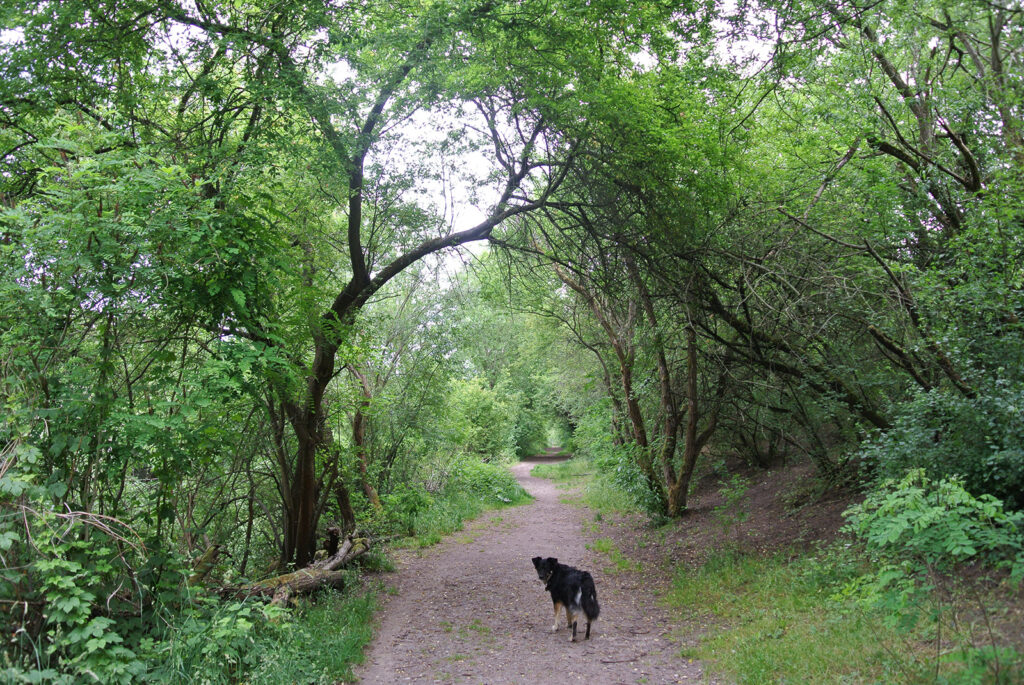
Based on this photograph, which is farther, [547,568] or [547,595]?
[547,595]

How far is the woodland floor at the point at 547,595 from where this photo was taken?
6.43 metres

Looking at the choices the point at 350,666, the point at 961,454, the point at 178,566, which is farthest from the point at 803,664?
the point at 178,566

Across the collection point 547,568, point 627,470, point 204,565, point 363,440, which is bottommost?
point 547,568

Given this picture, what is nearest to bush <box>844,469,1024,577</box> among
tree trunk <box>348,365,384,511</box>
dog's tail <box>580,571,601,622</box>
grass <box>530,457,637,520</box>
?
dog's tail <box>580,571,601,622</box>

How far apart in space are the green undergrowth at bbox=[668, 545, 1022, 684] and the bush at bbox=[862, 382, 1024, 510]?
1323 millimetres

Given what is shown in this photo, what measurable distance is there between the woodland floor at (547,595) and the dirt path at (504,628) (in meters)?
0.01

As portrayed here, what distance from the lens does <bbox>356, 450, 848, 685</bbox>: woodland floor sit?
21.1 ft

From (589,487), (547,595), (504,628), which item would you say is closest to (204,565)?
(504,628)

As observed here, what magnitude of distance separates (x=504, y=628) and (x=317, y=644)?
7.92 ft

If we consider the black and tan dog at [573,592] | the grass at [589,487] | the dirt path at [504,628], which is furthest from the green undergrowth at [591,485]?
the black and tan dog at [573,592]

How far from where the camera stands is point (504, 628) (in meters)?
7.98

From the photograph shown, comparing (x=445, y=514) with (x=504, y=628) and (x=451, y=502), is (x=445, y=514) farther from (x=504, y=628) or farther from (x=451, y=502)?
(x=504, y=628)

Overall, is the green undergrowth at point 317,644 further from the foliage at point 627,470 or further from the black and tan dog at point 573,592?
the foliage at point 627,470

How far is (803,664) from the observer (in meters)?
5.48
